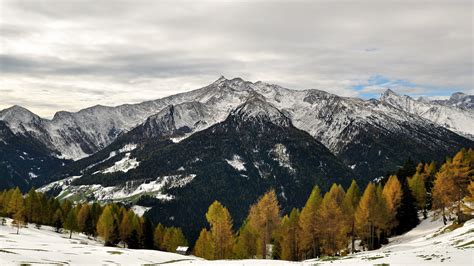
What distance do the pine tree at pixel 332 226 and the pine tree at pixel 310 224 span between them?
53.1 inches

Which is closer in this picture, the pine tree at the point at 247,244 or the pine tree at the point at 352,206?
the pine tree at the point at 352,206

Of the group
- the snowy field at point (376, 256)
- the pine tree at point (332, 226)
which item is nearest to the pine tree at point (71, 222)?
the snowy field at point (376, 256)

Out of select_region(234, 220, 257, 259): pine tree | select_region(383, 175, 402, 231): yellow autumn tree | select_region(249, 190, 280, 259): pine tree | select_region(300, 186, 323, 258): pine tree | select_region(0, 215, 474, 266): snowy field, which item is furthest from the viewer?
select_region(234, 220, 257, 259): pine tree

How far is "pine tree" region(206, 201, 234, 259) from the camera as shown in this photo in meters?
96.2

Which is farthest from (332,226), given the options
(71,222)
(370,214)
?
(71,222)

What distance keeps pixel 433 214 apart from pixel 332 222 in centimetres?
3456

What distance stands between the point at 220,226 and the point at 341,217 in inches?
1072

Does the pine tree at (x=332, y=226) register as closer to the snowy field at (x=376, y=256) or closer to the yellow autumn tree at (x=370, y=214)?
the yellow autumn tree at (x=370, y=214)

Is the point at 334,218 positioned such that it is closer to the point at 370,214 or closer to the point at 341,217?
the point at 341,217

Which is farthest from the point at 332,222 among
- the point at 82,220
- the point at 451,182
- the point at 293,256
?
the point at 82,220

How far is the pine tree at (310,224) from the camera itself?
289 feet

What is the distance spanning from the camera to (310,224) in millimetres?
88250

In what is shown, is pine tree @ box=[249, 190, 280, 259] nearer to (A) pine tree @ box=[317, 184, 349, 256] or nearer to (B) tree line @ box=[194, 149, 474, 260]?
(B) tree line @ box=[194, 149, 474, 260]

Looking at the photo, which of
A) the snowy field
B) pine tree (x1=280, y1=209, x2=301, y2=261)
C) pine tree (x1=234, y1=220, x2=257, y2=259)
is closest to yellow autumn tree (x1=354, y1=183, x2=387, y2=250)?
the snowy field
